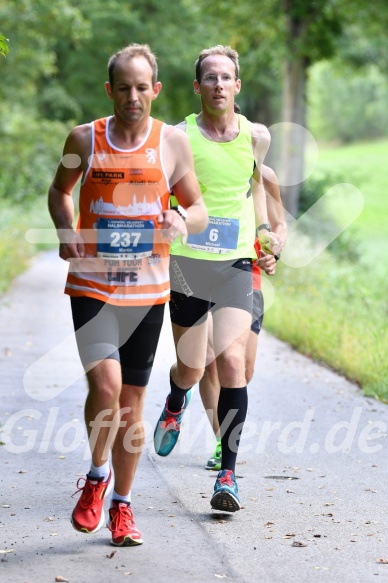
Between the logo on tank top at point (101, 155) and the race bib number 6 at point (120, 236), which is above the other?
the logo on tank top at point (101, 155)

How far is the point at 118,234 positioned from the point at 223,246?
1.31 meters

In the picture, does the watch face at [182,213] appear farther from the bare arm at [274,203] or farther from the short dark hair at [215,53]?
the bare arm at [274,203]

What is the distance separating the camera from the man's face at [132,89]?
4656 mm

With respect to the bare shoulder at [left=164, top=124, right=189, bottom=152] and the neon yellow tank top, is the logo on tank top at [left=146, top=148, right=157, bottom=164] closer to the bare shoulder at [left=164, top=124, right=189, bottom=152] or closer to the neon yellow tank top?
the bare shoulder at [left=164, top=124, right=189, bottom=152]

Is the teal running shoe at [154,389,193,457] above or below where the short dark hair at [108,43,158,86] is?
below

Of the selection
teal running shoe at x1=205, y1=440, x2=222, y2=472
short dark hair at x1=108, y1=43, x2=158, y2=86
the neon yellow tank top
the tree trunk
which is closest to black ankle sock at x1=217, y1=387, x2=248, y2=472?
the neon yellow tank top

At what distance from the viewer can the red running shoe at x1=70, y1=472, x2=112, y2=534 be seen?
15.9ft

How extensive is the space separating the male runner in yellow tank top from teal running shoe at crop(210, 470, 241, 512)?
0.11 m

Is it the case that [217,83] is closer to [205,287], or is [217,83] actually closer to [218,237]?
[218,237]

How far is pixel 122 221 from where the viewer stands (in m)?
4.69

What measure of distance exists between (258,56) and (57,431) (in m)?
21.1

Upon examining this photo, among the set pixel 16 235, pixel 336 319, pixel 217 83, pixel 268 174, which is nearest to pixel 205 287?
pixel 268 174

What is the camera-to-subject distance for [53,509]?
577 cm

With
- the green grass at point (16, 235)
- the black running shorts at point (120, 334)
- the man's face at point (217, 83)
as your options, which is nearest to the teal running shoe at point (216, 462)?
the black running shorts at point (120, 334)
